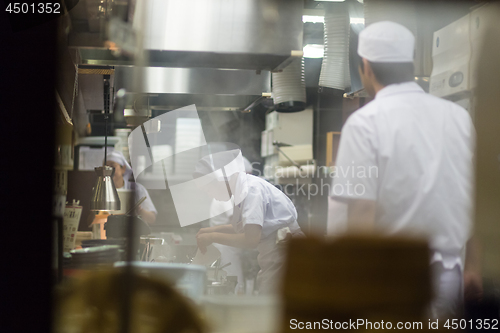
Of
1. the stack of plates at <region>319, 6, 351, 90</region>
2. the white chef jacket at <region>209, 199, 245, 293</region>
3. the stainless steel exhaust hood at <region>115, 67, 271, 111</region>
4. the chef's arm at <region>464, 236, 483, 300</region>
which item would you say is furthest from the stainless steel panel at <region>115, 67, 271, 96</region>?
the chef's arm at <region>464, 236, 483, 300</region>

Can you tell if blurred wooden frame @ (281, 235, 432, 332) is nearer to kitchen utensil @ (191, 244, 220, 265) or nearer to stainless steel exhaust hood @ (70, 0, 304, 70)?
kitchen utensil @ (191, 244, 220, 265)

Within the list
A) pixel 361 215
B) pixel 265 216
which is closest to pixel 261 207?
pixel 265 216

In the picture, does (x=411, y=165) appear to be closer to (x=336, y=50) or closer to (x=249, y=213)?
(x=336, y=50)

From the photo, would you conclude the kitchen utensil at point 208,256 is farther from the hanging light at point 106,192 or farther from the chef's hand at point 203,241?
the hanging light at point 106,192

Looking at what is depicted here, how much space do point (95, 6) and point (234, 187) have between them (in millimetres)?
761

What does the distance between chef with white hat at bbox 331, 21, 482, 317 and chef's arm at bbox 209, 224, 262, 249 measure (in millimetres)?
309

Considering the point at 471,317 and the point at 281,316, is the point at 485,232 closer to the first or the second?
the point at 471,317

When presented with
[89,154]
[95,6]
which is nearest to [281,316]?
[95,6]

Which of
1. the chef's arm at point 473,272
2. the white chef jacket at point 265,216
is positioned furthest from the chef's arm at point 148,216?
the chef's arm at point 473,272

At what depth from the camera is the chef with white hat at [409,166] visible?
4.34 feet

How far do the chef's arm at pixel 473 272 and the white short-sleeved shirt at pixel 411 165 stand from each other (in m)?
0.04

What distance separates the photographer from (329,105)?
4.83 ft

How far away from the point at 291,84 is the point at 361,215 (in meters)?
0.52

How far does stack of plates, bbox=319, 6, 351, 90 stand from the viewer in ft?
4.77
